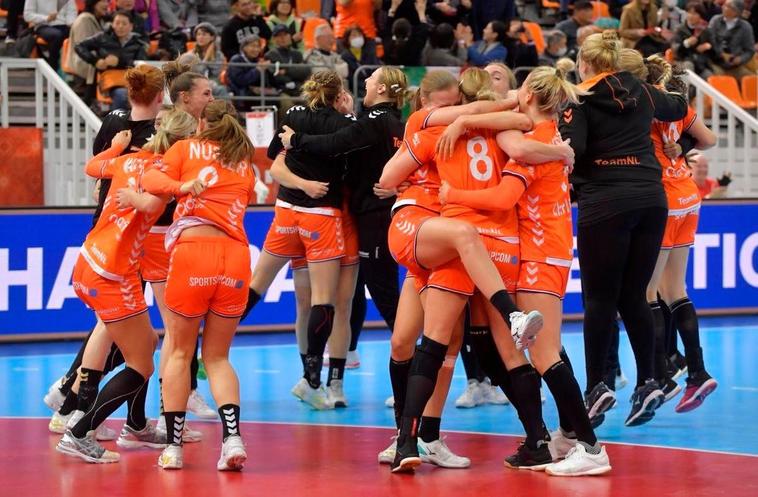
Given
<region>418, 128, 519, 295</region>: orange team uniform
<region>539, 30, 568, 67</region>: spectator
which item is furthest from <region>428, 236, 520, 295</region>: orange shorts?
<region>539, 30, 568, 67</region>: spectator

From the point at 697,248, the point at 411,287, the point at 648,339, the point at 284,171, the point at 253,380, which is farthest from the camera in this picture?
the point at 697,248

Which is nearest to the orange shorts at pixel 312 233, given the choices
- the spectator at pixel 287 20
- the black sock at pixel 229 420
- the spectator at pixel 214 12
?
the black sock at pixel 229 420

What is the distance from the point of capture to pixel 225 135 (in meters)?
6.34

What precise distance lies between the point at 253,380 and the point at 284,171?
178 centimetres

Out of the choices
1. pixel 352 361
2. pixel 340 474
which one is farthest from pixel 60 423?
pixel 352 361

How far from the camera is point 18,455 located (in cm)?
665

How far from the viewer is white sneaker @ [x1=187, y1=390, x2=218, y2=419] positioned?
7.84 meters

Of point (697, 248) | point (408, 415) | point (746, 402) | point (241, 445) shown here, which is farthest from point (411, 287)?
point (697, 248)

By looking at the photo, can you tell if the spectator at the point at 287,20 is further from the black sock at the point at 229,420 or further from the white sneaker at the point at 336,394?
the black sock at the point at 229,420

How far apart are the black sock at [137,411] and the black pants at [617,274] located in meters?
2.34

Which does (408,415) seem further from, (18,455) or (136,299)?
(18,455)

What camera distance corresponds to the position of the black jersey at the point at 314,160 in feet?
26.6

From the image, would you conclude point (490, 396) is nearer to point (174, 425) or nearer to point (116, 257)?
point (174, 425)

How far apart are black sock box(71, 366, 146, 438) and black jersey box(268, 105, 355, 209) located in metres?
2.14
